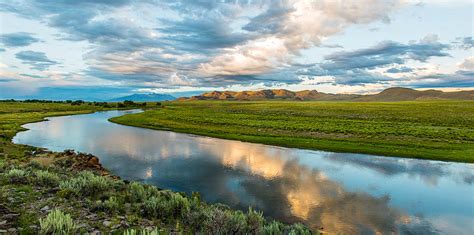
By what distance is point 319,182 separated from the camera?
22797 mm

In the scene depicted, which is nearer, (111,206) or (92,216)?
(92,216)

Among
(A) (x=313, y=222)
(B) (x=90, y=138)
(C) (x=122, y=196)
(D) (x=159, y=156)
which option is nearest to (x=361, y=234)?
(A) (x=313, y=222)

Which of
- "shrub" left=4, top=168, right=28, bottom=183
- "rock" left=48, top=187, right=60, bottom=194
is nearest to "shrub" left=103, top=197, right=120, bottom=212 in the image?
"rock" left=48, top=187, right=60, bottom=194

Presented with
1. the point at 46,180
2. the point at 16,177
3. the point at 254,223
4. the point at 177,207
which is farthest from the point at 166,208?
the point at 16,177

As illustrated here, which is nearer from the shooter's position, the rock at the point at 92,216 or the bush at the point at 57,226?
the bush at the point at 57,226

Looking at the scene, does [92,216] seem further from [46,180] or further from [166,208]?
[46,180]

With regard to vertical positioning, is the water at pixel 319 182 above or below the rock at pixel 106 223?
below

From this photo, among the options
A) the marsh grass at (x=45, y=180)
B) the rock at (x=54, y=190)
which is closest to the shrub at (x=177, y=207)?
the rock at (x=54, y=190)

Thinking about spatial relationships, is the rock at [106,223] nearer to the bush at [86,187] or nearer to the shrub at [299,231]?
the bush at [86,187]

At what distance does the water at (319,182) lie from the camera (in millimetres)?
16078

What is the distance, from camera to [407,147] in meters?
37.1

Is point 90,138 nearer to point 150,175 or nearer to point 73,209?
point 150,175

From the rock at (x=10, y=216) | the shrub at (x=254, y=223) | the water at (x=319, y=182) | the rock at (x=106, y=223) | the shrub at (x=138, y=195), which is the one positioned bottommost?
the water at (x=319, y=182)

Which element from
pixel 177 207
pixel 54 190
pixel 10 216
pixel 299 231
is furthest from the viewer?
pixel 54 190
